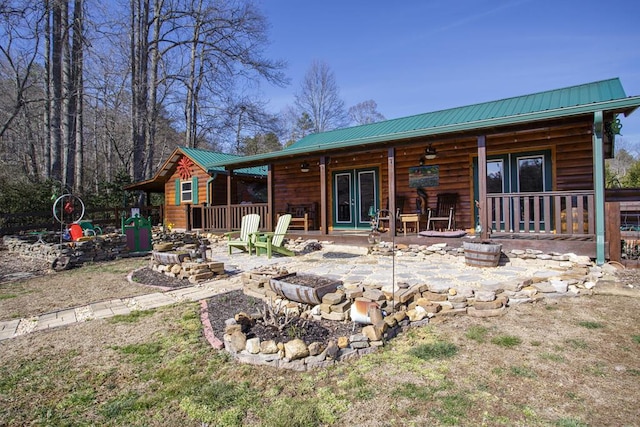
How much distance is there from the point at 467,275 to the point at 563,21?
29.5 feet

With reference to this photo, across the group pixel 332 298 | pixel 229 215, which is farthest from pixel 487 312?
pixel 229 215

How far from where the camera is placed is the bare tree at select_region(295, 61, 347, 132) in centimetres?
2934

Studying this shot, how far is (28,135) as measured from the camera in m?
18.5

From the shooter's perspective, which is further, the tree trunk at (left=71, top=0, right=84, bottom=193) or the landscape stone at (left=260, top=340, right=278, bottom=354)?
the tree trunk at (left=71, top=0, right=84, bottom=193)

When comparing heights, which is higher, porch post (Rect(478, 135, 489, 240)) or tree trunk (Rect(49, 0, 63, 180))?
tree trunk (Rect(49, 0, 63, 180))

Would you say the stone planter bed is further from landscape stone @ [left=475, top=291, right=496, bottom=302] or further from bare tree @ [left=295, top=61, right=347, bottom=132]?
bare tree @ [left=295, top=61, right=347, bottom=132]

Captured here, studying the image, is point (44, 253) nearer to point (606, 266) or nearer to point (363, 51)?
point (606, 266)

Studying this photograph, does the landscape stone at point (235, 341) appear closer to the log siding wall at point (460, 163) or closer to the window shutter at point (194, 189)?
the log siding wall at point (460, 163)

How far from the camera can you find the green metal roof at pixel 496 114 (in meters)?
5.75

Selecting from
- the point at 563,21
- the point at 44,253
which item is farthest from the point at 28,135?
the point at 563,21

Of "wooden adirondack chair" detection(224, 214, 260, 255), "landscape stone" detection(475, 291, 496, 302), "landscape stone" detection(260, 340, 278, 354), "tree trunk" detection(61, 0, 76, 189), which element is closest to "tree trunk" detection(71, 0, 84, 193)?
"tree trunk" detection(61, 0, 76, 189)

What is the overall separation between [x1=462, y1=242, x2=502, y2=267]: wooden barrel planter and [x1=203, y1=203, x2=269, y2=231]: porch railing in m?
6.13

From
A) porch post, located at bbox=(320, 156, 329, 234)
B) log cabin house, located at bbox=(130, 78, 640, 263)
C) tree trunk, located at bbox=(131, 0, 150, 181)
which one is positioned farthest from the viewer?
tree trunk, located at bbox=(131, 0, 150, 181)

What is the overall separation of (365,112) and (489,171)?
79.5 feet
